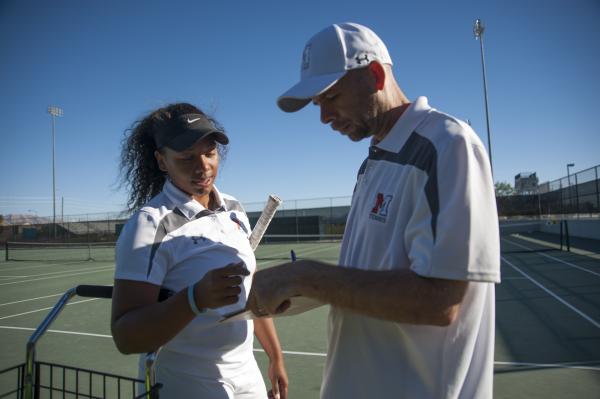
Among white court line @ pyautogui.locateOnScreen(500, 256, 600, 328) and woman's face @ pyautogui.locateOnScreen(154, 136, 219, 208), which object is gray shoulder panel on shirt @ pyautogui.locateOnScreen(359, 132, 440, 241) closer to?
woman's face @ pyautogui.locateOnScreen(154, 136, 219, 208)

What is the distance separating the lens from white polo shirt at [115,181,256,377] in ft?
5.78

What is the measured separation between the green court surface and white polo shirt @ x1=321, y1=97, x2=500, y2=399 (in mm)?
2904

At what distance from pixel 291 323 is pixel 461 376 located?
19.3ft

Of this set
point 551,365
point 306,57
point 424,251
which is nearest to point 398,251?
point 424,251

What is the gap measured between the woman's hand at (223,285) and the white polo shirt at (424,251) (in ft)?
1.17

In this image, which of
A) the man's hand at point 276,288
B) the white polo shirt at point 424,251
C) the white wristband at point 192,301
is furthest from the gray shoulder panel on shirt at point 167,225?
the white polo shirt at point 424,251

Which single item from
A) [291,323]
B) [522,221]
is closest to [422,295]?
[291,323]

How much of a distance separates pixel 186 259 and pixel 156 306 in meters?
0.34

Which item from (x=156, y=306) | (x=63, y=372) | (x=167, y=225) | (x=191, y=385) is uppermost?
(x=167, y=225)

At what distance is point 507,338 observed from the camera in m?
5.47

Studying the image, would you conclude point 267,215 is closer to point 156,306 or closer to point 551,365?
point 156,306

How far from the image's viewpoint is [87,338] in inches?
246

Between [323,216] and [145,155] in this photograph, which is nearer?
[145,155]

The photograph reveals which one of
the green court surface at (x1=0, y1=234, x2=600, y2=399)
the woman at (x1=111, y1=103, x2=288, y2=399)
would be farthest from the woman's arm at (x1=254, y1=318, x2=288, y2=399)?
the green court surface at (x1=0, y1=234, x2=600, y2=399)
